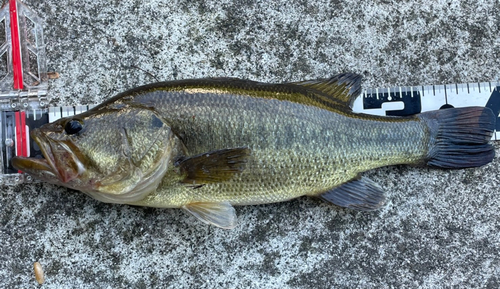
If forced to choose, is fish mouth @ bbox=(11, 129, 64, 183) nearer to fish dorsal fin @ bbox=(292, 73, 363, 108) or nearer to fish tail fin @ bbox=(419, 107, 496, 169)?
fish dorsal fin @ bbox=(292, 73, 363, 108)

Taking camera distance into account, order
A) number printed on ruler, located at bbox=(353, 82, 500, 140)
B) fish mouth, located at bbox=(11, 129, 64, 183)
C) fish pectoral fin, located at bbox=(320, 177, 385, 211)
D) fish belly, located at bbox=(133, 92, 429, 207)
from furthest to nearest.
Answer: number printed on ruler, located at bbox=(353, 82, 500, 140), fish pectoral fin, located at bbox=(320, 177, 385, 211), fish belly, located at bbox=(133, 92, 429, 207), fish mouth, located at bbox=(11, 129, 64, 183)

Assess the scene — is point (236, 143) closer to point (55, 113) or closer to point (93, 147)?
point (93, 147)

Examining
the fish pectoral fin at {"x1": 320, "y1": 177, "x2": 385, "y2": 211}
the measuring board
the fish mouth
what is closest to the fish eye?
the fish mouth

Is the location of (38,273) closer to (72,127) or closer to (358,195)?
(72,127)

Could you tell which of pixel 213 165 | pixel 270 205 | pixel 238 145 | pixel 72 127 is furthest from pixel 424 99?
pixel 72 127

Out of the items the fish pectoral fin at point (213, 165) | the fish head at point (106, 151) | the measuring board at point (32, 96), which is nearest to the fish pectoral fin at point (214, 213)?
the fish pectoral fin at point (213, 165)

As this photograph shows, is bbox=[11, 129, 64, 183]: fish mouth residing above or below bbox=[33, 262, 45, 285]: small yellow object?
above

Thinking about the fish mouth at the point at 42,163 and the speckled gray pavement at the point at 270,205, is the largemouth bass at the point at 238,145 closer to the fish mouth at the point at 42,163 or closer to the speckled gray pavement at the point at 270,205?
the fish mouth at the point at 42,163
